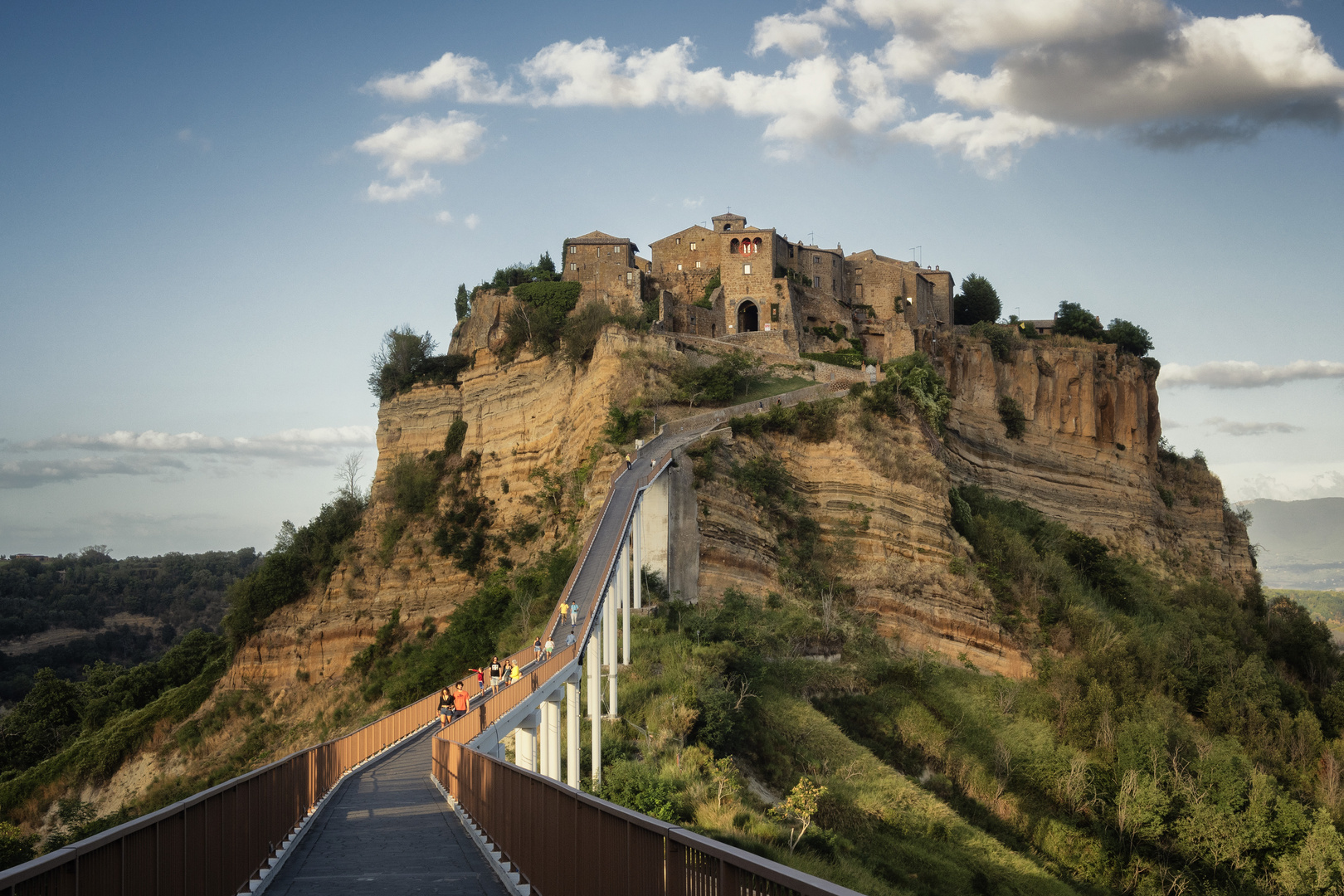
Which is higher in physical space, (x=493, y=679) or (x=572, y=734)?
(x=493, y=679)

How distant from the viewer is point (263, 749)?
5531 cm

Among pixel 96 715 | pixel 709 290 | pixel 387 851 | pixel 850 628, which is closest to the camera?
pixel 387 851

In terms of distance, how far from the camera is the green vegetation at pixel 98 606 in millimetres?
98312

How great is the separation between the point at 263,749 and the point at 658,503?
90.1 feet

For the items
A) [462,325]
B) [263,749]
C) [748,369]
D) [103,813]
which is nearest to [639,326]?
[748,369]

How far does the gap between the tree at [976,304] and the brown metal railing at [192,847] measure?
73921 millimetres

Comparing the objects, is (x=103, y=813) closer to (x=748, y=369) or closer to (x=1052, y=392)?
(x=748, y=369)

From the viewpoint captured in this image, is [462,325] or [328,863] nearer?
[328,863]

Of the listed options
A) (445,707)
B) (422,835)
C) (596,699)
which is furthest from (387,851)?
(596,699)

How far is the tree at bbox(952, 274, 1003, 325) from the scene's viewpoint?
82.9 m

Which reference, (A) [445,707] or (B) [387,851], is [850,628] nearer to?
(A) [445,707]

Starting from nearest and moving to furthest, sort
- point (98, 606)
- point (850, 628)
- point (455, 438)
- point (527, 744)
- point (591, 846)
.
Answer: point (591, 846)
point (527, 744)
point (850, 628)
point (455, 438)
point (98, 606)

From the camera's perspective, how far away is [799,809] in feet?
90.3

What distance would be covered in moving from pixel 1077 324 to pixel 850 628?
48007 mm
